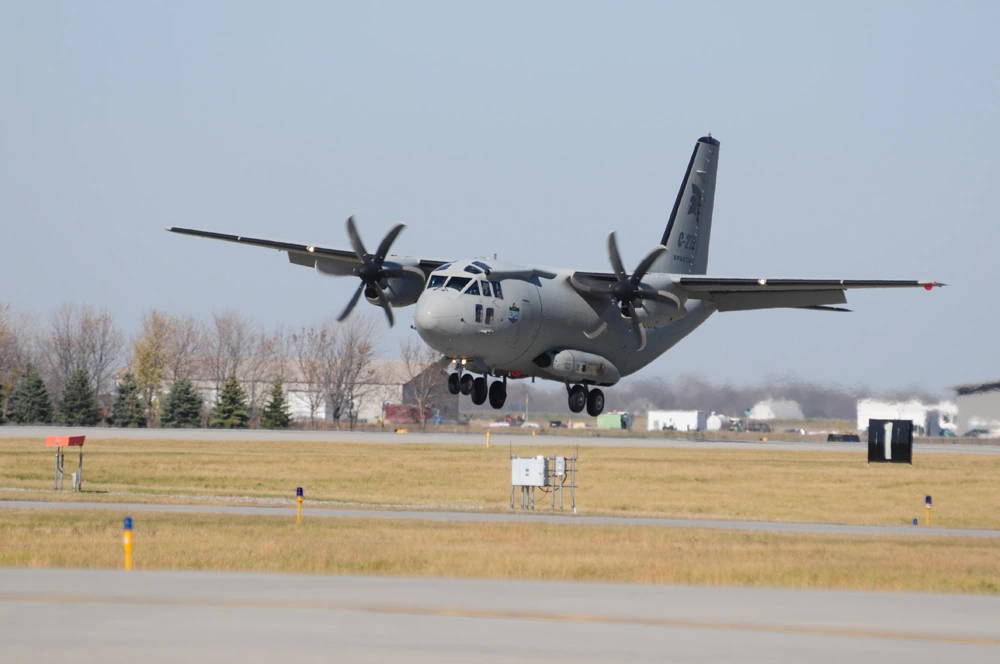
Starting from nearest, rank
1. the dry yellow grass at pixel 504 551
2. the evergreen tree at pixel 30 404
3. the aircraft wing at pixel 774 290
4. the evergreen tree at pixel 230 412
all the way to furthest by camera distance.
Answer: the dry yellow grass at pixel 504 551
the aircraft wing at pixel 774 290
the evergreen tree at pixel 230 412
the evergreen tree at pixel 30 404

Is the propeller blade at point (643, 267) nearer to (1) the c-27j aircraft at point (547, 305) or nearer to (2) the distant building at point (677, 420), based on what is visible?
(1) the c-27j aircraft at point (547, 305)

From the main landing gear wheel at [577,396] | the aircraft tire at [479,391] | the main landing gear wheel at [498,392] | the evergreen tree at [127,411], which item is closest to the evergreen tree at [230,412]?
the evergreen tree at [127,411]

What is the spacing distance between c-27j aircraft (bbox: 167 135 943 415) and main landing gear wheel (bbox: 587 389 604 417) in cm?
5

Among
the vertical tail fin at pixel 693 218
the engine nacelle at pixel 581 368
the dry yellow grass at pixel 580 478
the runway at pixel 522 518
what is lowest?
the runway at pixel 522 518

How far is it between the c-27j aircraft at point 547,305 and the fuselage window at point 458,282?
31mm

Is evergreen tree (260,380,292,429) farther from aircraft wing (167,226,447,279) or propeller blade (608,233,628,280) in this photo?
propeller blade (608,233,628,280)

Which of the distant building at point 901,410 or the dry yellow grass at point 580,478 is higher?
the distant building at point 901,410

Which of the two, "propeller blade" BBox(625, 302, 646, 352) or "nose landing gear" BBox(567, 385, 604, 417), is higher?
"propeller blade" BBox(625, 302, 646, 352)

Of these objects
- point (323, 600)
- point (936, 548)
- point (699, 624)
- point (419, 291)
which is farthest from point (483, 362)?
point (699, 624)

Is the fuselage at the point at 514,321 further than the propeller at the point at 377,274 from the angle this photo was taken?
No

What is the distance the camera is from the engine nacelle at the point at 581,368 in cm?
4681

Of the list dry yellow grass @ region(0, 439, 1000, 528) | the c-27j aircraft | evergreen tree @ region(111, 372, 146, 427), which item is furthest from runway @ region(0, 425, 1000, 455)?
the c-27j aircraft

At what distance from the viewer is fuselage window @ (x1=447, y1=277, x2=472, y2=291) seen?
1700 inches

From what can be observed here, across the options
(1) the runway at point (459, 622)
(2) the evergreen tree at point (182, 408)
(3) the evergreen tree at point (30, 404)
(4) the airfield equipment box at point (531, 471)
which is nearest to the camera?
(1) the runway at point (459, 622)
